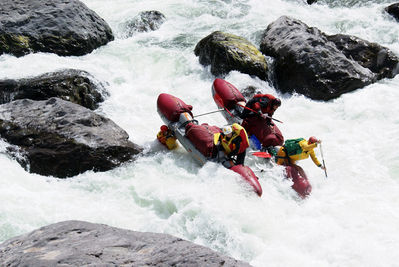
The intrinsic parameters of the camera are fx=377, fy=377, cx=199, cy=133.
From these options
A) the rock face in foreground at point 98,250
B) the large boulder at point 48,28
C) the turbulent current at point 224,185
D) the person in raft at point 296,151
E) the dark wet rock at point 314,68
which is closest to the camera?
the rock face in foreground at point 98,250

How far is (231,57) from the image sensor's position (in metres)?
8.39

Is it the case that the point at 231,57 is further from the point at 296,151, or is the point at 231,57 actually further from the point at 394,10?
the point at 394,10

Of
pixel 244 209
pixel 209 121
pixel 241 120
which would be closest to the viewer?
pixel 244 209

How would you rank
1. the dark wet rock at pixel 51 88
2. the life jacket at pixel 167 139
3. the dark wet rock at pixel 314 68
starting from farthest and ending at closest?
the dark wet rock at pixel 314 68 → the dark wet rock at pixel 51 88 → the life jacket at pixel 167 139

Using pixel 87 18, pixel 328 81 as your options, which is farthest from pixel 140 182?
pixel 87 18

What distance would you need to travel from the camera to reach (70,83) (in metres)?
7.00

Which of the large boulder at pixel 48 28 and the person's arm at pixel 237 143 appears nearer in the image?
the person's arm at pixel 237 143

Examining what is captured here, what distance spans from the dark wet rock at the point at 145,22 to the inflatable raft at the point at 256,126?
489 centimetres

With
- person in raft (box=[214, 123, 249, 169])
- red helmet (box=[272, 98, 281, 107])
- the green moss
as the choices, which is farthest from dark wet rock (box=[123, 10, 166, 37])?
person in raft (box=[214, 123, 249, 169])

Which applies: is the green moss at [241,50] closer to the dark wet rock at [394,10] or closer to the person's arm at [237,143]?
the person's arm at [237,143]

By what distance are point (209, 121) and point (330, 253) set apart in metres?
3.81

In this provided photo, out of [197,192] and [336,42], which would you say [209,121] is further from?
[336,42]

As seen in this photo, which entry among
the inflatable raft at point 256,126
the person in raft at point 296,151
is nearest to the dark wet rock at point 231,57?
the inflatable raft at point 256,126

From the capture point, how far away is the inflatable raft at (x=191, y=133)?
5.33 meters
